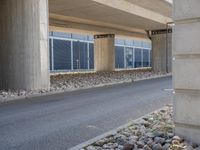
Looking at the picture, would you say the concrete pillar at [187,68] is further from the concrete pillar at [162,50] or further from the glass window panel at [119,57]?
the glass window panel at [119,57]

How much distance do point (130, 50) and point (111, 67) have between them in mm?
27451

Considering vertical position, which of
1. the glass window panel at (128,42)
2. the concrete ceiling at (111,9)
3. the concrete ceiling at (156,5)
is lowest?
the glass window panel at (128,42)

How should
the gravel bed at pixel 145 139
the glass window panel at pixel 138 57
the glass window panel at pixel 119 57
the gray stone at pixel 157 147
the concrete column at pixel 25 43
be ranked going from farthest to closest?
the glass window panel at pixel 138 57 → the glass window panel at pixel 119 57 → the concrete column at pixel 25 43 → the gravel bed at pixel 145 139 → the gray stone at pixel 157 147

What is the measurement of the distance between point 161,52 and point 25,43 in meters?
24.7

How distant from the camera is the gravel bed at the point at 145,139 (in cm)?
557

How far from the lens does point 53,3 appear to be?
72.7 feet

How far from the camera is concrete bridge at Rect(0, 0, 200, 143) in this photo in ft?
18.8

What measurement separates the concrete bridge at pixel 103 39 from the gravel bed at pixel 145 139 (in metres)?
0.29

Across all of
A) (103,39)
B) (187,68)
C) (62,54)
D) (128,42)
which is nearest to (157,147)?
(187,68)

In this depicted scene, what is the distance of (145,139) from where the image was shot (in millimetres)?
6129

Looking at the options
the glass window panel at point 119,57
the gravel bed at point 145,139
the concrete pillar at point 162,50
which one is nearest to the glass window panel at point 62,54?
the glass window panel at point 119,57

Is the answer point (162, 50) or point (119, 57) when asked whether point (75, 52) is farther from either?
point (162, 50)

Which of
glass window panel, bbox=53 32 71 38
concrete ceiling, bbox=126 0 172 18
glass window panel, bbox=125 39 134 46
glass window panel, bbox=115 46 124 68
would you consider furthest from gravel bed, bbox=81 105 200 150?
glass window panel, bbox=125 39 134 46

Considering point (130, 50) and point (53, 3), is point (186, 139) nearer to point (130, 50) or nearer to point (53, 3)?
point (53, 3)
